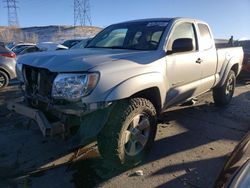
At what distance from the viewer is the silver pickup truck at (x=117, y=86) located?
342 cm

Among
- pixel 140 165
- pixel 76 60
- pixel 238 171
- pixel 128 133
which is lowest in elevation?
pixel 140 165

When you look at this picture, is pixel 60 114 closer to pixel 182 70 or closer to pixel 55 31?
pixel 182 70

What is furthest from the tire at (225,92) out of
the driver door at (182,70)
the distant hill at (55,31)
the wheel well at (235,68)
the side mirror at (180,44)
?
the distant hill at (55,31)

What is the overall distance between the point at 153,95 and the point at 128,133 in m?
0.69

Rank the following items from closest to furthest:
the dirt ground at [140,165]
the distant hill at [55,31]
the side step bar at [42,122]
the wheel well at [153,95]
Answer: the side step bar at [42,122]
the dirt ground at [140,165]
the wheel well at [153,95]
the distant hill at [55,31]

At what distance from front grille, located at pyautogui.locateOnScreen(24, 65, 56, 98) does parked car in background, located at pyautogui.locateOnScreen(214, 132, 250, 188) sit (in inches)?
88.1

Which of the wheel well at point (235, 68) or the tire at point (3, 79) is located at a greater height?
the wheel well at point (235, 68)

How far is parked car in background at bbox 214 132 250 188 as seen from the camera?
5.80 feet

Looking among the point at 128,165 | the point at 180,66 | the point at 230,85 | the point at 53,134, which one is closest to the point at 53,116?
the point at 53,134

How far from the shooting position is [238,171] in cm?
195

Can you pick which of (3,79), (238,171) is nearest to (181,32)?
(238,171)

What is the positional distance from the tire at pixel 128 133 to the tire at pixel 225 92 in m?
3.03

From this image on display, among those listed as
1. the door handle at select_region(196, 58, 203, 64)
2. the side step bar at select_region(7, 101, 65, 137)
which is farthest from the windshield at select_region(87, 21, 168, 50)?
the side step bar at select_region(7, 101, 65, 137)

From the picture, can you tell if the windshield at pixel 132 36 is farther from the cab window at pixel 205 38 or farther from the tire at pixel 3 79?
the tire at pixel 3 79
